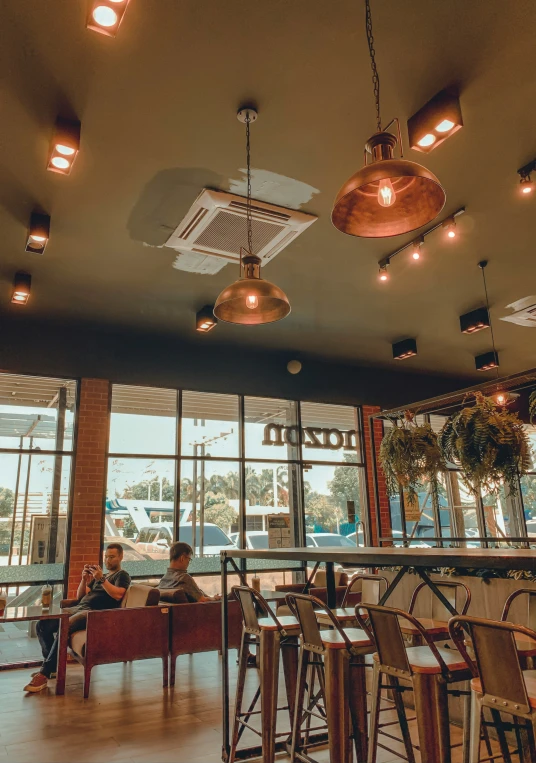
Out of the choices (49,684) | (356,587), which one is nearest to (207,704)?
(49,684)

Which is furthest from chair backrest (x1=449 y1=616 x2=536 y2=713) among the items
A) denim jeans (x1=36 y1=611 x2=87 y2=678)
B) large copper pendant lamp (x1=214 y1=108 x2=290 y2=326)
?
denim jeans (x1=36 y1=611 x2=87 y2=678)

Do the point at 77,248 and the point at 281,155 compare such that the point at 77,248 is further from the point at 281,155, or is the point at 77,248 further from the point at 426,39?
the point at 426,39

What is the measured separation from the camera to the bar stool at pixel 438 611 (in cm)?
246

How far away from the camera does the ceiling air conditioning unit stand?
13.5ft

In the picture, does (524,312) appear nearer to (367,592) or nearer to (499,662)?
(367,592)

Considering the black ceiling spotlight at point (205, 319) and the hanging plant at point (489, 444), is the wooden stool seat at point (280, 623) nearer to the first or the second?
the hanging plant at point (489, 444)

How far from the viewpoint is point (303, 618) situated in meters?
2.50

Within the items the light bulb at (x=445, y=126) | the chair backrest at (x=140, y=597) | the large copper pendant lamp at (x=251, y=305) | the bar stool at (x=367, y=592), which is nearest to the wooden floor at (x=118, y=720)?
the chair backrest at (x=140, y=597)

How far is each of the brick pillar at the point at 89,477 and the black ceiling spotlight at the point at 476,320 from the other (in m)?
4.37

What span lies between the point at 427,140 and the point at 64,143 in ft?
7.16

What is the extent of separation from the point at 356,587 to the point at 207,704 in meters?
2.65

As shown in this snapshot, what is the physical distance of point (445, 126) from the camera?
3.21 metres

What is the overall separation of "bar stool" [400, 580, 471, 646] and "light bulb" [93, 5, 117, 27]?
2914mm

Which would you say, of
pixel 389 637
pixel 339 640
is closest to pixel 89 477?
pixel 339 640
